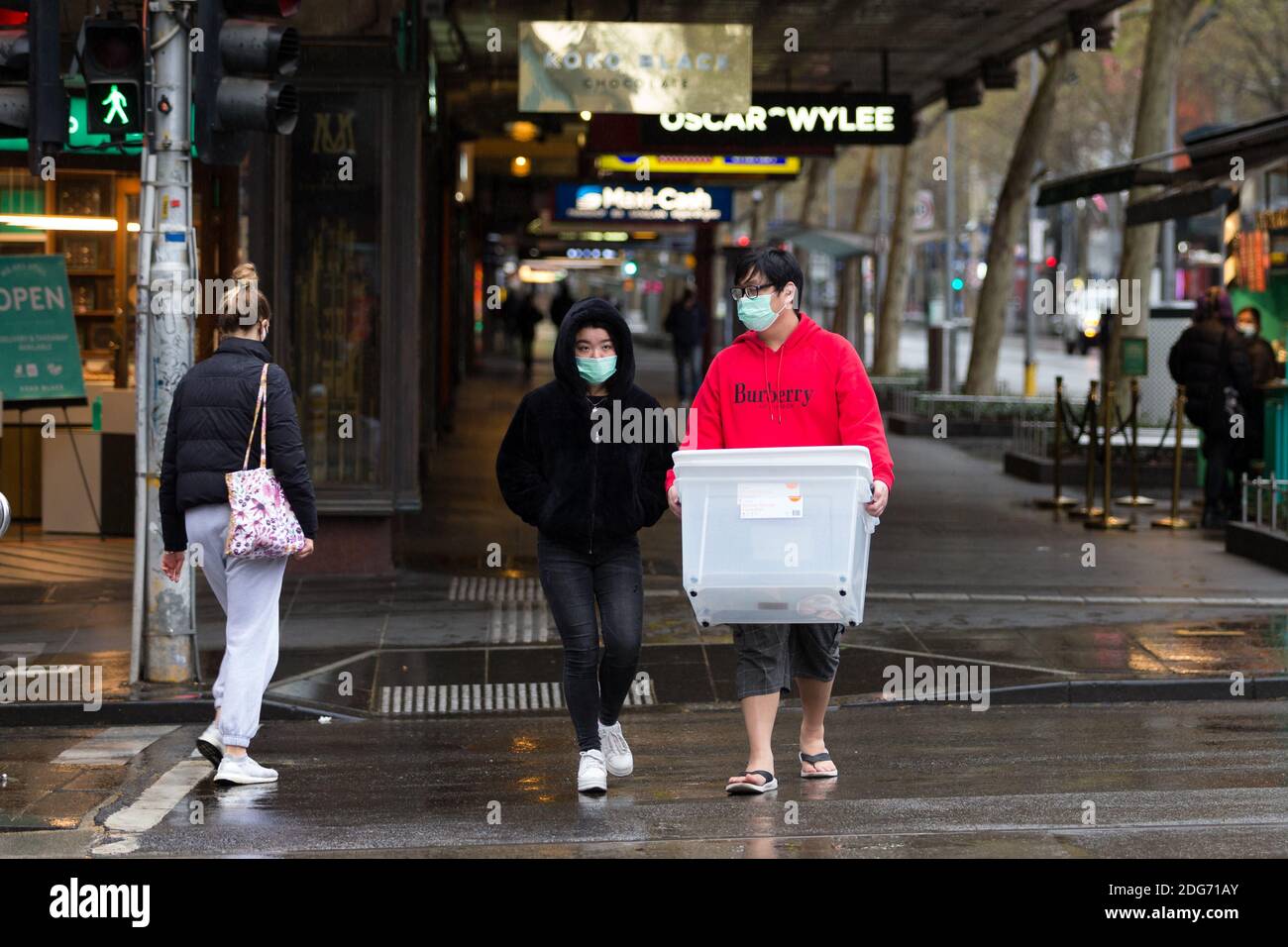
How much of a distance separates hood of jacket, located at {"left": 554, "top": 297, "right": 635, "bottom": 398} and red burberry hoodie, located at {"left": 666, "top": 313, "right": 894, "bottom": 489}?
0.35m

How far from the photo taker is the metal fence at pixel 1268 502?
553 inches

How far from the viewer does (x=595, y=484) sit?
718 centimetres

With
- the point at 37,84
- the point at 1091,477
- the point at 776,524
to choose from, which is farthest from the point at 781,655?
the point at 1091,477

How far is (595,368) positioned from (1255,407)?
415 inches

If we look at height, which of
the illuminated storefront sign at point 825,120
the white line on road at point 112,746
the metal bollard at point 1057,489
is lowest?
the white line on road at point 112,746

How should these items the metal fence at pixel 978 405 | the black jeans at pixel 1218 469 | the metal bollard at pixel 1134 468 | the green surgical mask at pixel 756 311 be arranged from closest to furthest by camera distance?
the green surgical mask at pixel 756 311
the black jeans at pixel 1218 469
the metal bollard at pixel 1134 468
the metal fence at pixel 978 405

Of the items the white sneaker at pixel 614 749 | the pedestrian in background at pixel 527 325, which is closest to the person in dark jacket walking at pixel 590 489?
the white sneaker at pixel 614 749

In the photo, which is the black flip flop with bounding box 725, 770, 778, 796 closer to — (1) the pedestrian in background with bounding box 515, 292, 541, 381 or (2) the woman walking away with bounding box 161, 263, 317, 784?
(2) the woman walking away with bounding box 161, 263, 317, 784

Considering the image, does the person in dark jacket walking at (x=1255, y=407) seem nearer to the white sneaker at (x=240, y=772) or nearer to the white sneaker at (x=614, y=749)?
the white sneaker at (x=614, y=749)

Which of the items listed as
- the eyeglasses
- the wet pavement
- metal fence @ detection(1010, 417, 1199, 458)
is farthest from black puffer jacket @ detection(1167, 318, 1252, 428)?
the eyeglasses

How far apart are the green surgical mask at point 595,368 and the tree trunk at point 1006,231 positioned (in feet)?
60.3

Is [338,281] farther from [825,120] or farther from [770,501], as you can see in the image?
[770,501]

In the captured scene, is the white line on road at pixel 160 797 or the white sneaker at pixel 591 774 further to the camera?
the white sneaker at pixel 591 774

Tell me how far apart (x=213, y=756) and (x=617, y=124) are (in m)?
11.0
